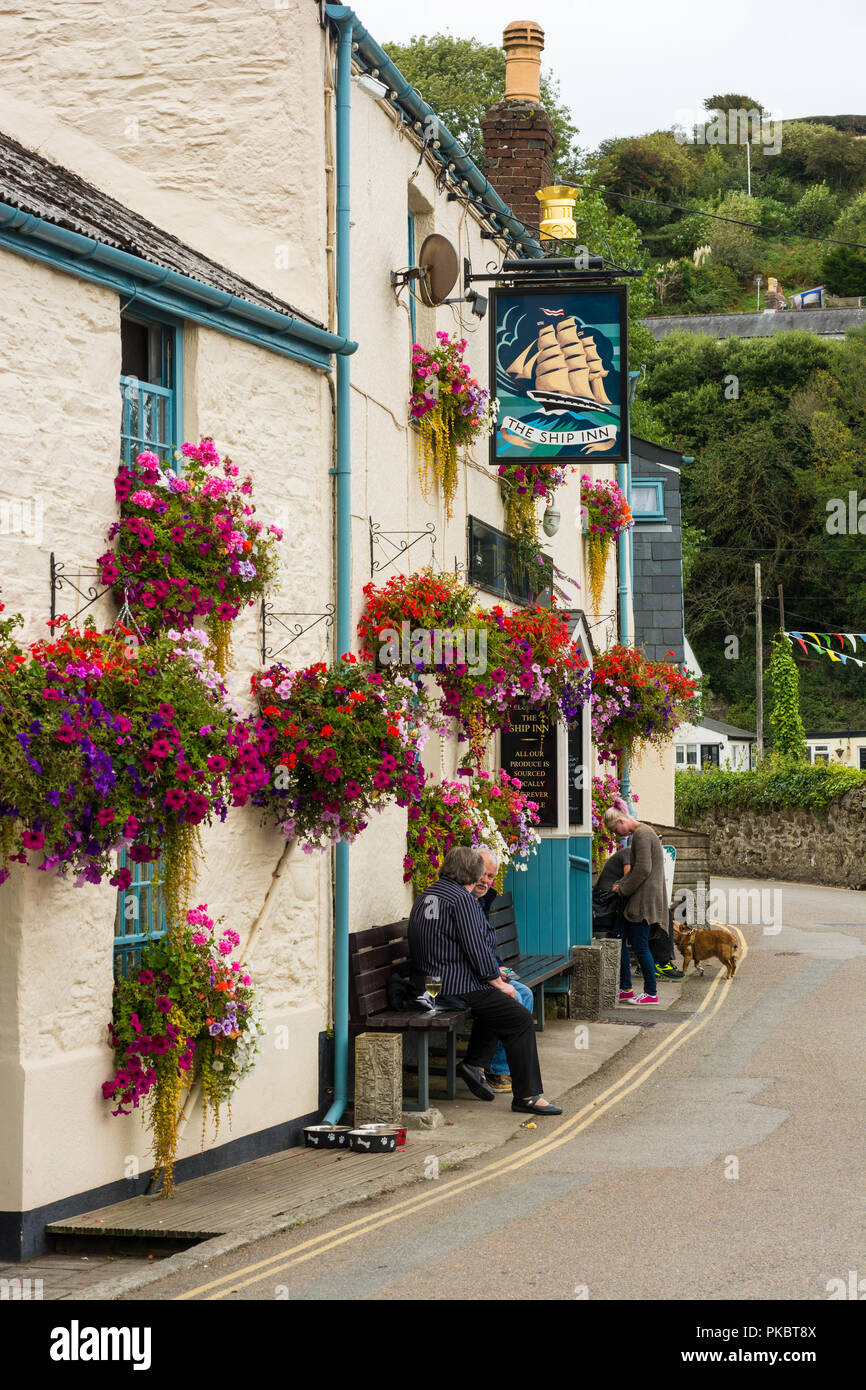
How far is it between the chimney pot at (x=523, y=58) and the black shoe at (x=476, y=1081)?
1316 centimetres

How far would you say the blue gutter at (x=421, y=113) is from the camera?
10820mm

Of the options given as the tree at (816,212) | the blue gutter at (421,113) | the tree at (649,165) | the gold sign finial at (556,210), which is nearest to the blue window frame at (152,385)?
the blue gutter at (421,113)

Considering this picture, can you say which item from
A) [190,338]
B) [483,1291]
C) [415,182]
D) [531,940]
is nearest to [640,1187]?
[483,1291]

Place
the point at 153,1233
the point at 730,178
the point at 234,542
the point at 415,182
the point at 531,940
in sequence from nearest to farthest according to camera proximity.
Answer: the point at 153,1233, the point at 234,542, the point at 415,182, the point at 531,940, the point at 730,178

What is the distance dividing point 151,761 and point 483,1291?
256 cm

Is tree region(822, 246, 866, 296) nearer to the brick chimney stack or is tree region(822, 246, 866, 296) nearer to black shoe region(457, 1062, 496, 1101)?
the brick chimney stack

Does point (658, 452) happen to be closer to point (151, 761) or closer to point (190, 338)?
point (190, 338)

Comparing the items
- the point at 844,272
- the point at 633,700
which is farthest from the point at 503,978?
the point at 844,272

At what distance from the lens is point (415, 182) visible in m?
12.7

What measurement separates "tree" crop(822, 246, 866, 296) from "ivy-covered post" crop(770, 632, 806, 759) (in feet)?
172

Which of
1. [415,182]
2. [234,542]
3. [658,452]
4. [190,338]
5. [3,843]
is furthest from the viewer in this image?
[658,452]

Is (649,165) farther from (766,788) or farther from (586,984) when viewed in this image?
(586,984)

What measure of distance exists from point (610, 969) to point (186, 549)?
8.80 metres

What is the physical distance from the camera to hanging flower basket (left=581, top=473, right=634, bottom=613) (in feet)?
67.3
